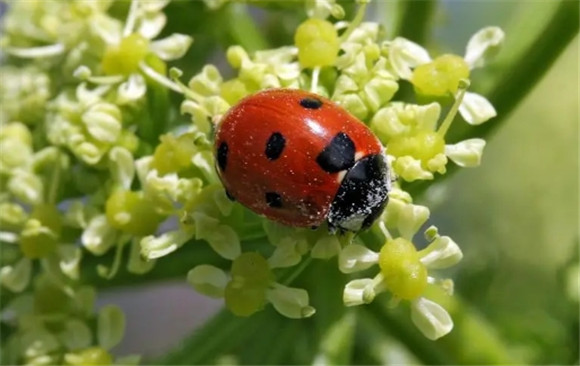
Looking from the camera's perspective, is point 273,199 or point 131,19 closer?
point 273,199

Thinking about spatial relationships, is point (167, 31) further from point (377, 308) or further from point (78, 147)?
point (377, 308)

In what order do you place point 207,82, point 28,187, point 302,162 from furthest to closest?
point 28,187, point 207,82, point 302,162

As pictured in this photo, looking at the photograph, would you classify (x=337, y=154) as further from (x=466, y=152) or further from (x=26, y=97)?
(x=26, y=97)

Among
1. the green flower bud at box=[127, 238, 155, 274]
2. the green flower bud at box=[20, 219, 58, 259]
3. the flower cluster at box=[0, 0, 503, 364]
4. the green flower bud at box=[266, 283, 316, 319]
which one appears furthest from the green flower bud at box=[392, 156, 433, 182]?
the green flower bud at box=[20, 219, 58, 259]

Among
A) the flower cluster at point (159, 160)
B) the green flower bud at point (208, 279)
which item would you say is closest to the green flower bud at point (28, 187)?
the flower cluster at point (159, 160)

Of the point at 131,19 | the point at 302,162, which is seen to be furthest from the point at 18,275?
the point at 302,162

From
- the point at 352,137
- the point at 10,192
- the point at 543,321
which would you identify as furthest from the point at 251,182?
the point at 543,321
